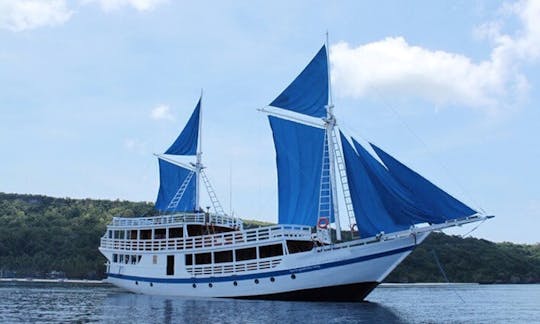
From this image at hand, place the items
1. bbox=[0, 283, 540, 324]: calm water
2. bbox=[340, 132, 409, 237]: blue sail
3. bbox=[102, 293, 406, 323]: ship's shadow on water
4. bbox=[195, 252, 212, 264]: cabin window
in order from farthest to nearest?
bbox=[195, 252, 212, 264]: cabin window < bbox=[340, 132, 409, 237]: blue sail < bbox=[0, 283, 540, 324]: calm water < bbox=[102, 293, 406, 323]: ship's shadow on water

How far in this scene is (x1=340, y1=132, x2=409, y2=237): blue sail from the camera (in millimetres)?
32438

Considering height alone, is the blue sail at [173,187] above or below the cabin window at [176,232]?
above

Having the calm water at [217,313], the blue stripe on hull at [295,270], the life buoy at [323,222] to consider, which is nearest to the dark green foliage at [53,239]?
the calm water at [217,313]

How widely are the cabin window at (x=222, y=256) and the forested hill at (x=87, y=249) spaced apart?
4269cm

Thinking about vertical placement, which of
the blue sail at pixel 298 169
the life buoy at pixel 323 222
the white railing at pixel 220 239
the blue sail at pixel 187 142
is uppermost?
the blue sail at pixel 187 142

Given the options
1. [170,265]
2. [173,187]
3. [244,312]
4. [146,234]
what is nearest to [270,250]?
[244,312]

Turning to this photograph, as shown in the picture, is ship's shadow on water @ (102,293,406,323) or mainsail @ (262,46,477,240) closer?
ship's shadow on water @ (102,293,406,323)

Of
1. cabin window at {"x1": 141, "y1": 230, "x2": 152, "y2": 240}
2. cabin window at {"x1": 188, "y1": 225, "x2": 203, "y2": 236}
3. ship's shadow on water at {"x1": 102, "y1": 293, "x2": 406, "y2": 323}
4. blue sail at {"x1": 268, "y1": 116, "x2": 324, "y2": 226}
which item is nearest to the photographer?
ship's shadow on water at {"x1": 102, "y1": 293, "x2": 406, "y2": 323}

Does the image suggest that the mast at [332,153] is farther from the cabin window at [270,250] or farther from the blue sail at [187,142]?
the blue sail at [187,142]

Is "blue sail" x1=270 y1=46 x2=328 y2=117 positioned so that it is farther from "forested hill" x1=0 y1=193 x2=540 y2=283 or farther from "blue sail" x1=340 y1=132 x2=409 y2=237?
"forested hill" x1=0 y1=193 x2=540 y2=283

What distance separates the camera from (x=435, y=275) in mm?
87812

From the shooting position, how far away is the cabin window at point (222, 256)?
36656 millimetres

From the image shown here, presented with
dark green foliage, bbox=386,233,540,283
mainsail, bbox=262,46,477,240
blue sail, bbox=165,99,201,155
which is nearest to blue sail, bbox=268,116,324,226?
mainsail, bbox=262,46,477,240

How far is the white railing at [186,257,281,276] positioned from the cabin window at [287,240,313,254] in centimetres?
144
